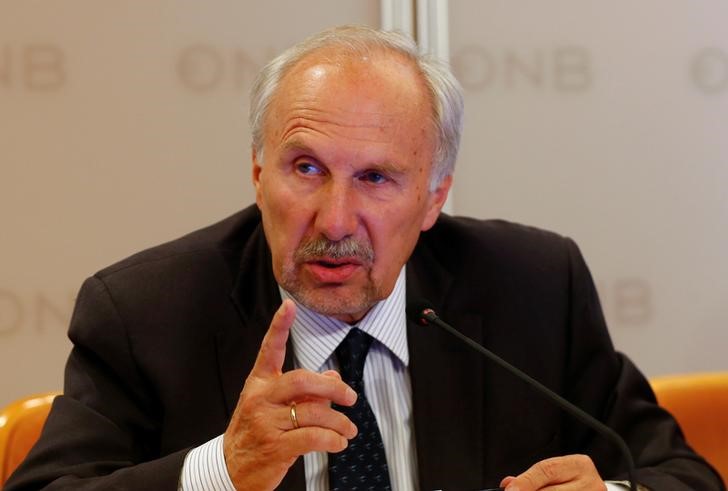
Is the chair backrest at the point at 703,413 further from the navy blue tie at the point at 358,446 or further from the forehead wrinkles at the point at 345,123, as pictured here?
the forehead wrinkles at the point at 345,123

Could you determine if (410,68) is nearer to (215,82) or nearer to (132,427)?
(132,427)

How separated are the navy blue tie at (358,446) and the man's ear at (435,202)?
289 mm

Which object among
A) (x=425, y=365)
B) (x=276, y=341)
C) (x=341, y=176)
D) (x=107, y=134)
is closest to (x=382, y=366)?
(x=425, y=365)

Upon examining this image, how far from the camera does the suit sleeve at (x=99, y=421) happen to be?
187 centimetres

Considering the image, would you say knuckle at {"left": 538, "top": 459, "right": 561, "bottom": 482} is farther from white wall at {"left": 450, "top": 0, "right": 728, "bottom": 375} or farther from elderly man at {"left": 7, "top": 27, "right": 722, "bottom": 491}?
white wall at {"left": 450, "top": 0, "right": 728, "bottom": 375}

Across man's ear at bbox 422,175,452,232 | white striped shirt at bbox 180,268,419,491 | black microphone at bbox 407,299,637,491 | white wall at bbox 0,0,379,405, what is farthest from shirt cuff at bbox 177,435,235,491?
white wall at bbox 0,0,379,405

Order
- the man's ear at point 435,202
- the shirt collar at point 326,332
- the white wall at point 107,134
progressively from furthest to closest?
the white wall at point 107,134
the man's ear at point 435,202
the shirt collar at point 326,332

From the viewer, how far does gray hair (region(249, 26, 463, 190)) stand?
6.75ft

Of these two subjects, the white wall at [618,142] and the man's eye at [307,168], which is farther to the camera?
the white wall at [618,142]

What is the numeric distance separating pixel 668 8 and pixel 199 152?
5.52 ft

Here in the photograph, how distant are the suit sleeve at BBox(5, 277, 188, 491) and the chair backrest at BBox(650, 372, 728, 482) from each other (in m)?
1.20

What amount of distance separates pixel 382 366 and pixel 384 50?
0.63 m

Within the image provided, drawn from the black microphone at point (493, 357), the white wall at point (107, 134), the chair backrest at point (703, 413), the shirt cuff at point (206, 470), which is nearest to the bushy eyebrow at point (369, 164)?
the black microphone at point (493, 357)

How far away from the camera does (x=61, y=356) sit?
3588mm
